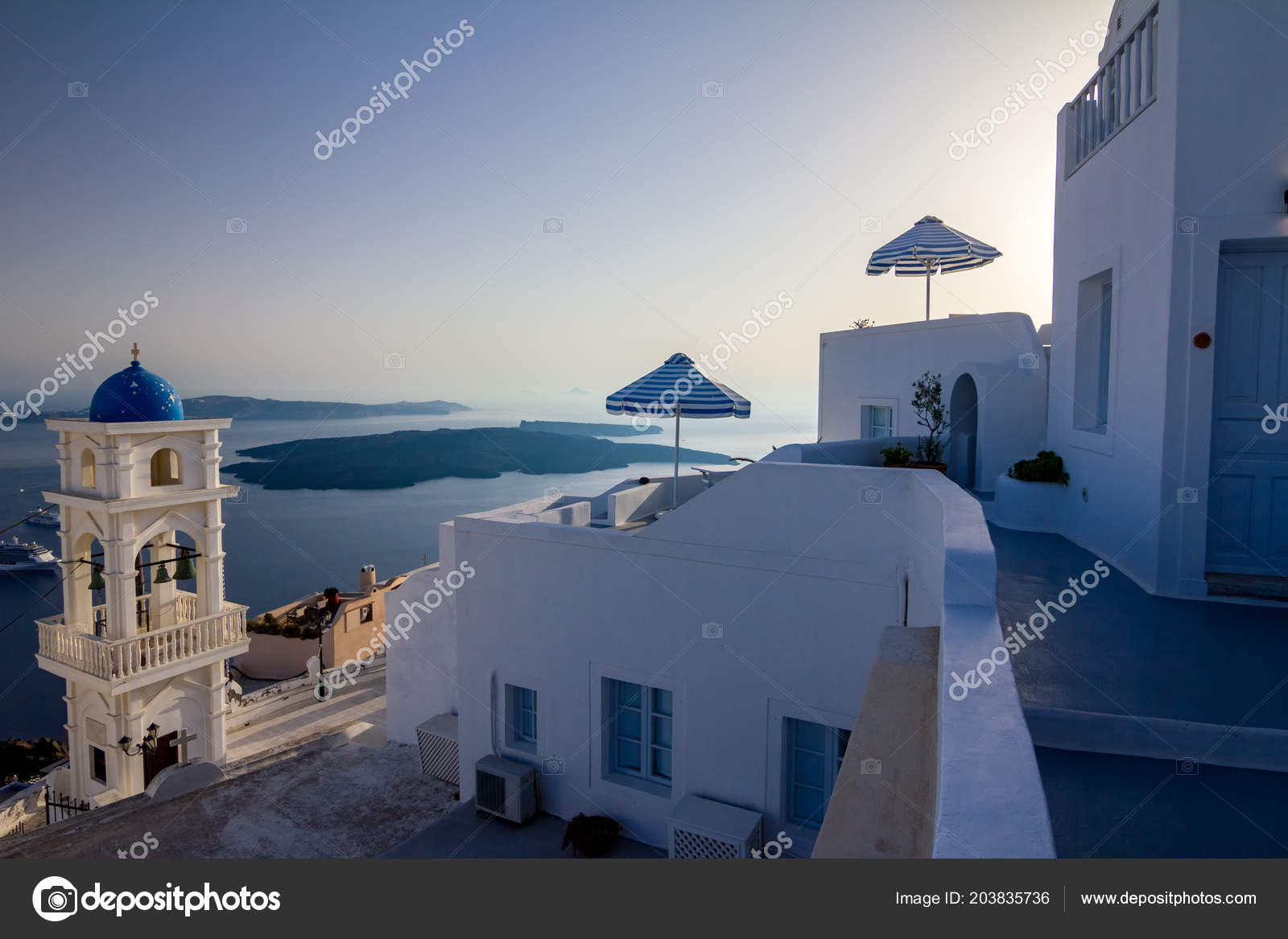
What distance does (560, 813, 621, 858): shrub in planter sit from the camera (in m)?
8.00

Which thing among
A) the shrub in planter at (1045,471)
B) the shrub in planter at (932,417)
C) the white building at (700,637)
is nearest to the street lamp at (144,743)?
the white building at (700,637)

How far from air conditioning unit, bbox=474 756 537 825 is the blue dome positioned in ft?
29.9

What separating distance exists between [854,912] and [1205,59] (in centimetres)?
642

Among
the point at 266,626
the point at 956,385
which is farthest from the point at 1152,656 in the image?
the point at 266,626

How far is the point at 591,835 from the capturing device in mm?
8008

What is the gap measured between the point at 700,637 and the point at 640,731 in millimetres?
1537

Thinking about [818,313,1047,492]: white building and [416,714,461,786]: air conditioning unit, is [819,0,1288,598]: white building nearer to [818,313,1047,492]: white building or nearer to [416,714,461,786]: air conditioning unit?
[818,313,1047,492]: white building

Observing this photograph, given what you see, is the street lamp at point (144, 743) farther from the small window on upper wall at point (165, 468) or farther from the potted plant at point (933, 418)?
the potted plant at point (933, 418)

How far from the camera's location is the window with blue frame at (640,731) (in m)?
8.38

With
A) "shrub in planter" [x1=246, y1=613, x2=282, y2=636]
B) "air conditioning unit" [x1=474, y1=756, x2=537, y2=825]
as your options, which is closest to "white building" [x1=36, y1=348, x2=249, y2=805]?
"air conditioning unit" [x1=474, y1=756, x2=537, y2=825]

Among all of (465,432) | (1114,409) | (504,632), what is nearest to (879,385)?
(1114,409)

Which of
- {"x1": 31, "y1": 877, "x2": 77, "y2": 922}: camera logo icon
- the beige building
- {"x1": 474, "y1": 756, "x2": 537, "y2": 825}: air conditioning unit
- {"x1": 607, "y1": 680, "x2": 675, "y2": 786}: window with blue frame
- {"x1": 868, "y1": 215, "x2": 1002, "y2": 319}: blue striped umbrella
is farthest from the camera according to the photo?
the beige building

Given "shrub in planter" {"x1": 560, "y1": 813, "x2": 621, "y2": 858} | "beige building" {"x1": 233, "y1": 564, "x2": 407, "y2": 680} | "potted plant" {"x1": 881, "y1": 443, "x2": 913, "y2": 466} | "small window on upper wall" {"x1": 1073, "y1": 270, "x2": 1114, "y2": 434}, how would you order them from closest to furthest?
"small window on upper wall" {"x1": 1073, "y1": 270, "x2": 1114, "y2": 434}, "shrub in planter" {"x1": 560, "y1": 813, "x2": 621, "y2": 858}, "potted plant" {"x1": 881, "y1": 443, "x2": 913, "y2": 466}, "beige building" {"x1": 233, "y1": 564, "x2": 407, "y2": 680}

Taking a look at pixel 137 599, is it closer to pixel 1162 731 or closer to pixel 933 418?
pixel 933 418
